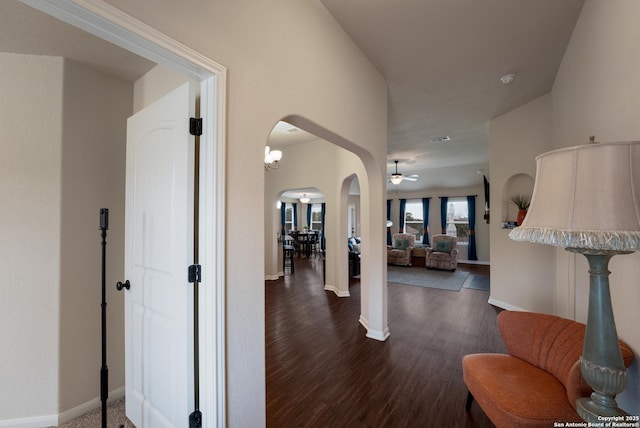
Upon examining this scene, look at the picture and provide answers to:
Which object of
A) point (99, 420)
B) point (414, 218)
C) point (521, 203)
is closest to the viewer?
point (99, 420)

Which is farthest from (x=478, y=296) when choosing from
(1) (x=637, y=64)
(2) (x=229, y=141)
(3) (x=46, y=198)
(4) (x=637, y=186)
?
(3) (x=46, y=198)

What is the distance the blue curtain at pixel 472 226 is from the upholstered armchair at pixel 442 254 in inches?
55.6

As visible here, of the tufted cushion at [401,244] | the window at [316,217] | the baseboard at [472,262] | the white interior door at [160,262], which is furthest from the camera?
the window at [316,217]

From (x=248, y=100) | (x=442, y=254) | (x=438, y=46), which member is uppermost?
(x=438, y=46)

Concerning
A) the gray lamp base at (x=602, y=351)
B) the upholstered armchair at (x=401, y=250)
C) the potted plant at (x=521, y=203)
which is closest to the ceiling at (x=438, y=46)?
the potted plant at (x=521, y=203)

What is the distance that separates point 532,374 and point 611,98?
178 centimetres

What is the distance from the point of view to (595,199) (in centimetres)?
86

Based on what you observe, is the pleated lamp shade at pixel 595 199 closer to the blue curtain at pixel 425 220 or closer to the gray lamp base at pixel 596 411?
the gray lamp base at pixel 596 411

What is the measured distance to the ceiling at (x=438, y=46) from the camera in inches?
71.2

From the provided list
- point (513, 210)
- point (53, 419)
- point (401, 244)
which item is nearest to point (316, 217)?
point (401, 244)

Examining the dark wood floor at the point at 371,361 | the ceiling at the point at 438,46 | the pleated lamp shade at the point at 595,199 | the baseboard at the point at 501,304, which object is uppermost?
the ceiling at the point at 438,46

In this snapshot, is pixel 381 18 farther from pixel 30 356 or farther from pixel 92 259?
pixel 30 356

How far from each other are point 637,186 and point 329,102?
5.96 feet

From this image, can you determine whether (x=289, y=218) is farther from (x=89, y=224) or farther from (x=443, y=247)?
(x=89, y=224)
